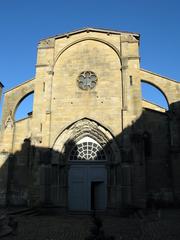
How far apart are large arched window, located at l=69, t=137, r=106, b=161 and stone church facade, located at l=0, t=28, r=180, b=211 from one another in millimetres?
56

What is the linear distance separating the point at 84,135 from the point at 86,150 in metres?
0.86

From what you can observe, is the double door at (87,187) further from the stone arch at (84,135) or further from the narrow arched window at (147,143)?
the narrow arched window at (147,143)

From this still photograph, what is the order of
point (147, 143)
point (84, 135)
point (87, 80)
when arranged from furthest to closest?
point (87, 80) → point (147, 143) → point (84, 135)

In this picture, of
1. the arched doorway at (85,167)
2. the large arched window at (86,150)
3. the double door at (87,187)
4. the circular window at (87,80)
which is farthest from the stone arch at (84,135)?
the circular window at (87,80)

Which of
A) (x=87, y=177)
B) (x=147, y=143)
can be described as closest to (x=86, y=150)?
(x=87, y=177)

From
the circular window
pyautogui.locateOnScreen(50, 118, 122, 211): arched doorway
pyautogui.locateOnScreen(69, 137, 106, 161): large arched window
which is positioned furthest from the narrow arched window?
the circular window

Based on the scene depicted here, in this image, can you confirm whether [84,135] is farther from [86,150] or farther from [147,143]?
[147,143]

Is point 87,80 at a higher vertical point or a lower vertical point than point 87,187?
higher

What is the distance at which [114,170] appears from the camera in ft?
53.7

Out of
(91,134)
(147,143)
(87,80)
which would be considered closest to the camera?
(91,134)

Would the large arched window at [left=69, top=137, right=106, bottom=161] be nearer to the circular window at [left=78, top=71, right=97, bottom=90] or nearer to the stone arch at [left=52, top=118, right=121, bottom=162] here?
the stone arch at [left=52, top=118, right=121, bottom=162]

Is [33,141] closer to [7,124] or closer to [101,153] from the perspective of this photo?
[7,124]

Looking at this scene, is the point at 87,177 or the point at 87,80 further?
the point at 87,80

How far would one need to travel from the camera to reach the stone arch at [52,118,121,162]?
16625mm
